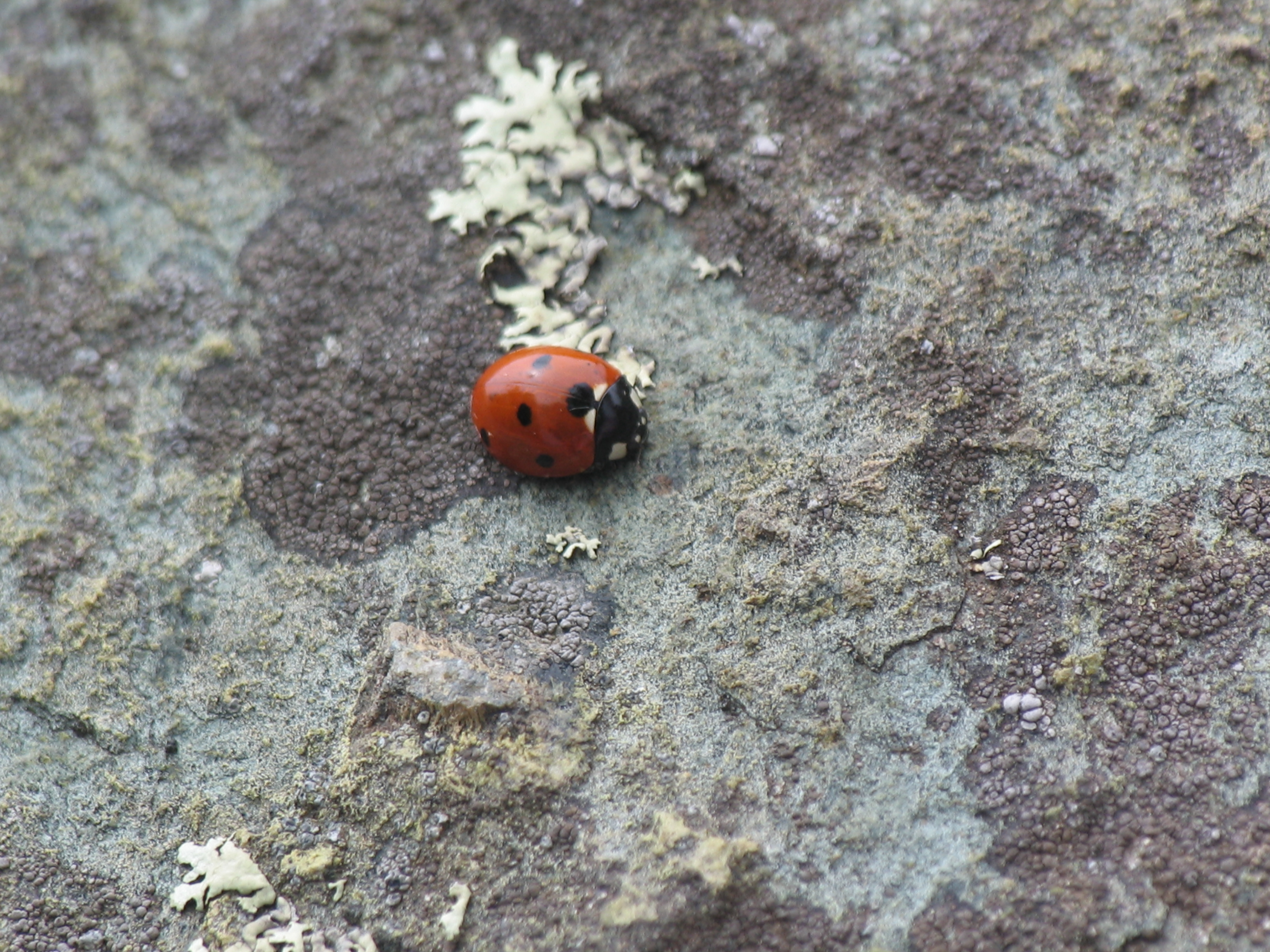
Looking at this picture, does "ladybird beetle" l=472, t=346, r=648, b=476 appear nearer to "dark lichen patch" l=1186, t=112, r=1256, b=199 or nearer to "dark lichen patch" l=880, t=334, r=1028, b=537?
"dark lichen patch" l=880, t=334, r=1028, b=537

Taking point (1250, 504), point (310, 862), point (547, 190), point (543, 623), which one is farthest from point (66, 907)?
point (1250, 504)

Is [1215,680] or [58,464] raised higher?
[1215,680]

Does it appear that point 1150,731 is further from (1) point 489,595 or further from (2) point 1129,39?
(2) point 1129,39

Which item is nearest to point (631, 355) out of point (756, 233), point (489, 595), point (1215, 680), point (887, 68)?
point (756, 233)

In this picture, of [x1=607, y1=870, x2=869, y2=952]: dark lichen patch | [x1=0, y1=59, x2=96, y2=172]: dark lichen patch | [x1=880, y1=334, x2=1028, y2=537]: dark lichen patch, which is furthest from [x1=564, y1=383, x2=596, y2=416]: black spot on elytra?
[x1=0, y1=59, x2=96, y2=172]: dark lichen patch

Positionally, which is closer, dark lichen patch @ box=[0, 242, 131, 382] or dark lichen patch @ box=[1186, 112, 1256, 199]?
dark lichen patch @ box=[1186, 112, 1256, 199]

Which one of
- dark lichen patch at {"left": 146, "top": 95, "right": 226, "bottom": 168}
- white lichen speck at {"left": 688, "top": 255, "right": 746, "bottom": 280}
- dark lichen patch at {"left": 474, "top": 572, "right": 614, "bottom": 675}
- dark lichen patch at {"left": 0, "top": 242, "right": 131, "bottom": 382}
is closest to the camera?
dark lichen patch at {"left": 474, "top": 572, "right": 614, "bottom": 675}

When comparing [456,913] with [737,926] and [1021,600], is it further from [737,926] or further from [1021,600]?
[1021,600]
